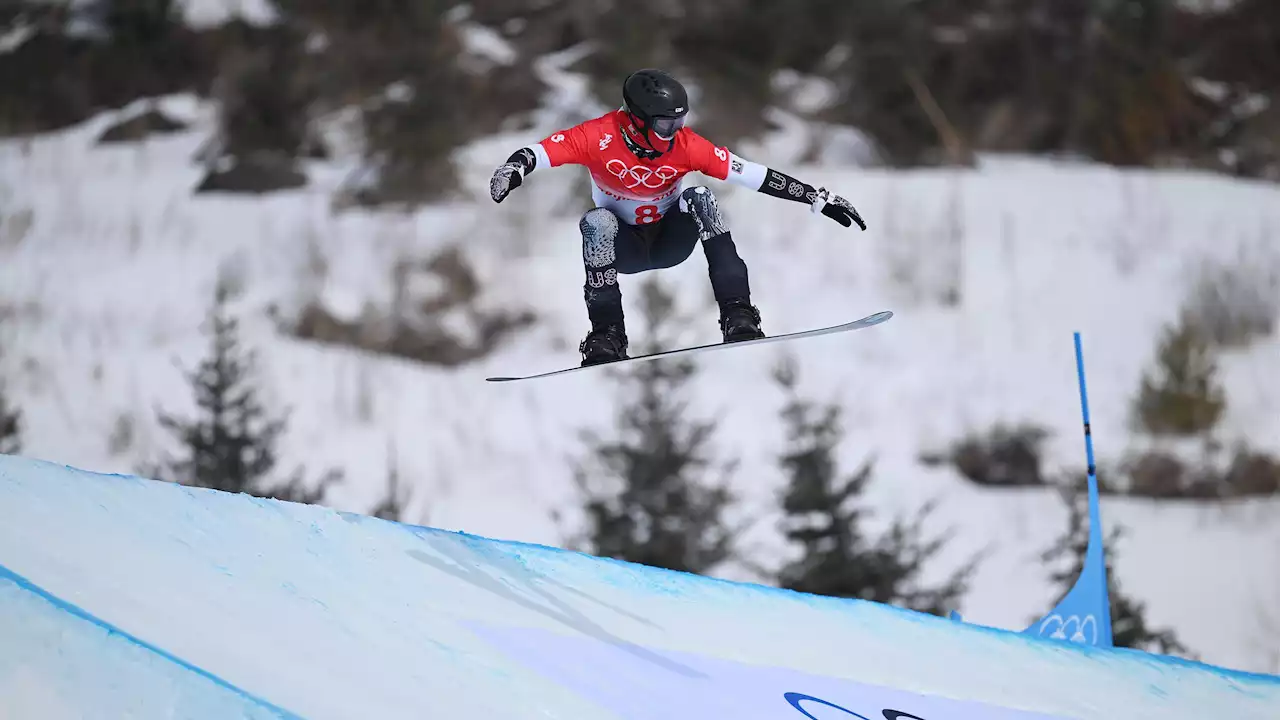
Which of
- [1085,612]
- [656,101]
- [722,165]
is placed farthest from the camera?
[1085,612]

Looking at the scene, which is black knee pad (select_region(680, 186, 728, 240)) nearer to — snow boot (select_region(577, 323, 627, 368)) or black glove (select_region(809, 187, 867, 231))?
black glove (select_region(809, 187, 867, 231))

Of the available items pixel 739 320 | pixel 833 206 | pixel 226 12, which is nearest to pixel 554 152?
pixel 739 320

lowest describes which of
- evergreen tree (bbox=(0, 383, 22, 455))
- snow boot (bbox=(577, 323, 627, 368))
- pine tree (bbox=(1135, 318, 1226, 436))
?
evergreen tree (bbox=(0, 383, 22, 455))

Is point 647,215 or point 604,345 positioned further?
point 647,215

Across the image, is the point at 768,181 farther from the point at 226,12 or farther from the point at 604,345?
the point at 226,12

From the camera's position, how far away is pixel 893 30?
37.2m

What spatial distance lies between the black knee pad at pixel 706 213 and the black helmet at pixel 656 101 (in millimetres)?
490

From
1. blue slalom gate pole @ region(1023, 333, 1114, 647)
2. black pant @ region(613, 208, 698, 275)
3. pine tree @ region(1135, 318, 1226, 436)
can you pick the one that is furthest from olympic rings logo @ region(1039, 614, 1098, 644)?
pine tree @ region(1135, 318, 1226, 436)

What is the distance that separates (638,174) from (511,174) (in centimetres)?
62

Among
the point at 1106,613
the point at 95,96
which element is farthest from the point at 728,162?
the point at 95,96

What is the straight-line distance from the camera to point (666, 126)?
18.9 feet

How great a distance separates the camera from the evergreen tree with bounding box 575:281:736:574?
18312 millimetres

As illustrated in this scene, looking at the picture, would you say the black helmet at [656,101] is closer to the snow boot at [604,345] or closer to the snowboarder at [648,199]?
the snowboarder at [648,199]

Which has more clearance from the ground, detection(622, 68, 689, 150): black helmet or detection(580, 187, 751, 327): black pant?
detection(622, 68, 689, 150): black helmet
